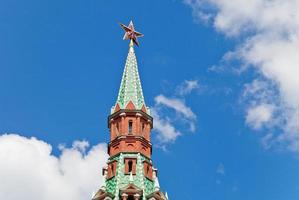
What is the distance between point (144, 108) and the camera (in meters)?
112

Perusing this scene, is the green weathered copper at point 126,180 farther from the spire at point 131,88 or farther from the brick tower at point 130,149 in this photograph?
the spire at point 131,88

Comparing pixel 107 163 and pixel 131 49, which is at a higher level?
pixel 131 49

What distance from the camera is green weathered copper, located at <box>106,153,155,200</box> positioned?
102 metres

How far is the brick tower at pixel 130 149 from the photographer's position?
10144cm

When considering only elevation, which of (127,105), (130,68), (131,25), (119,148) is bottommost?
(119,148)

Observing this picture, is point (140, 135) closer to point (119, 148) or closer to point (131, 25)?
point (119, 148)

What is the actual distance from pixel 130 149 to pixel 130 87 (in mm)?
10453

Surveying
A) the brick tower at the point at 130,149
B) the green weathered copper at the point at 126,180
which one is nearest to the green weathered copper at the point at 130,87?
the brick tower at the point at 130,149

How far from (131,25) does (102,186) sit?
3002cm

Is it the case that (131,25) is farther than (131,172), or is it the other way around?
(131,25)

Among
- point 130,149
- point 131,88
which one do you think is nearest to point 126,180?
point 130,149

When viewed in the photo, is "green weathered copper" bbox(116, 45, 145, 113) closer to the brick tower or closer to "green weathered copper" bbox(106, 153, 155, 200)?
the brick tower

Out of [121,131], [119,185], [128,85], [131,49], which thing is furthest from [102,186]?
[131,49]

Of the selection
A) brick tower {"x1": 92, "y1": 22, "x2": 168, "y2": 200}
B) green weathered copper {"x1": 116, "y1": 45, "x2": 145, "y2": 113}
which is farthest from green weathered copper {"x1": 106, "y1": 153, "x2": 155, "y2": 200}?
green weathered copper {"x1": 116, "y1": 45, "x2": 145, "y2": 113}
